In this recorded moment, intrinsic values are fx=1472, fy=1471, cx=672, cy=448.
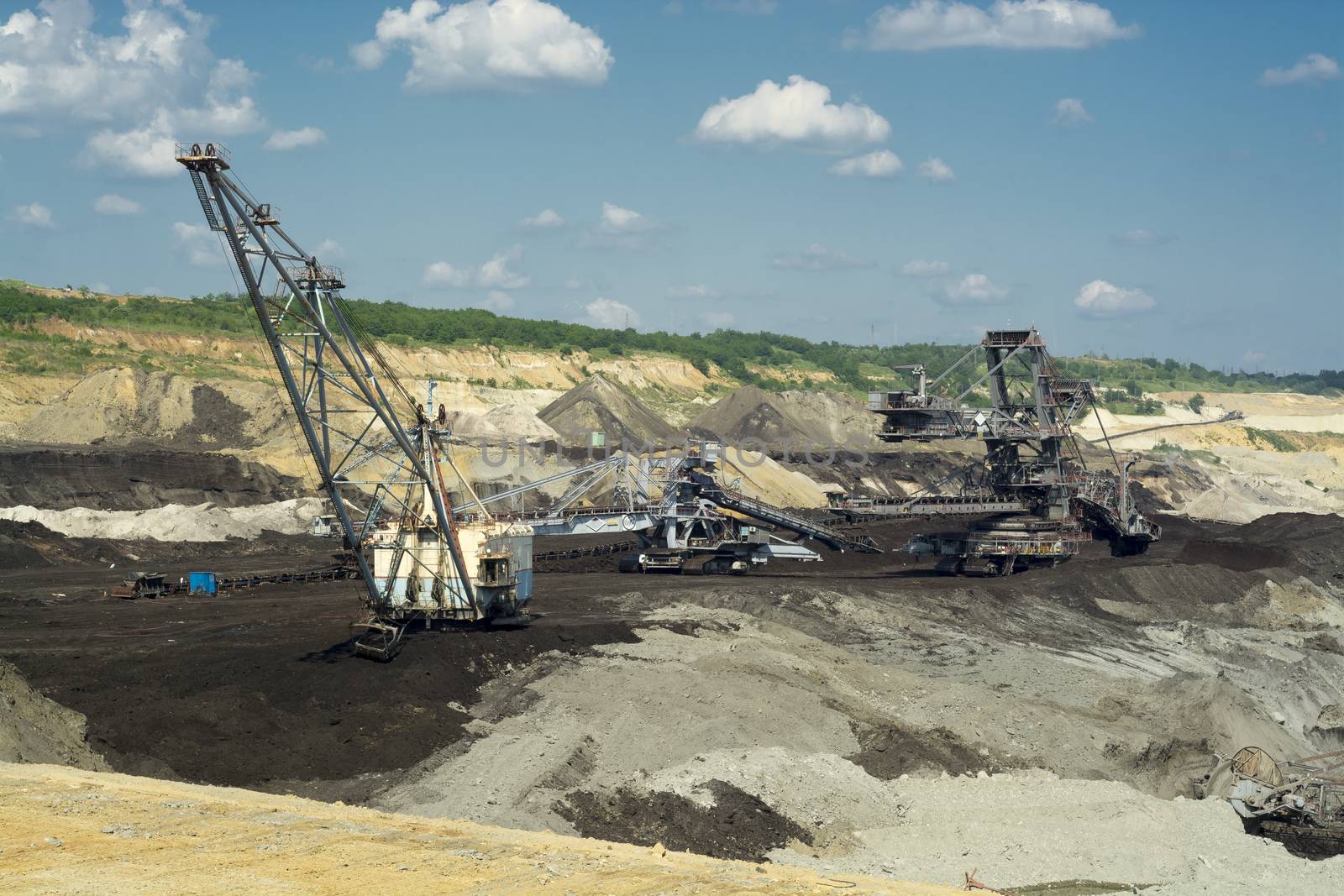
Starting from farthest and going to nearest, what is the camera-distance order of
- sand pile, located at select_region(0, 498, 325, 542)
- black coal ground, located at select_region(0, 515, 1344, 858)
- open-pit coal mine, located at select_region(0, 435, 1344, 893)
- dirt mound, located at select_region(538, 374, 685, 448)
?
dirt mound, located at select_region(538, 374, 685, 448) < sand pile, located at select_region(0, 498, 325, 542) < black coal ground, located at select_region(0, 515, 1344, 858) < open-pit coal mine, located at select_region(0, 435, 1344, 893)

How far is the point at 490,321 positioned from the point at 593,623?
144m

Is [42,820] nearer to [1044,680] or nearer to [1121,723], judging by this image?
[1121,723]

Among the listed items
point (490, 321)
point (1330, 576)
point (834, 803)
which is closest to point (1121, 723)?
point (834, 803)

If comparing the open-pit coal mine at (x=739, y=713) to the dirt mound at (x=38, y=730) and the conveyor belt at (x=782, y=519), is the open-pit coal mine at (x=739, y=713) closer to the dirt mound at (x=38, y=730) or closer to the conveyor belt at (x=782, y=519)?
the dirt mound at (x=38, y=730)

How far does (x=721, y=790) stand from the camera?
3406 cm

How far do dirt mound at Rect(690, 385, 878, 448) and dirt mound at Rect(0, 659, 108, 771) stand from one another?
104 meters

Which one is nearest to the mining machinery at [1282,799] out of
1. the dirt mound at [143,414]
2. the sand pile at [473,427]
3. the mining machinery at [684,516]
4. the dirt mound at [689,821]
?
the dirt mound at [689,821]

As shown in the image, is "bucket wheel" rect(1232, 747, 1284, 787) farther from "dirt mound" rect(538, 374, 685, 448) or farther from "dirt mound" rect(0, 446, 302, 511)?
"dirt mound" rect(538, 374, 685, 448)

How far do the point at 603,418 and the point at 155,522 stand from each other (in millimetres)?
57692

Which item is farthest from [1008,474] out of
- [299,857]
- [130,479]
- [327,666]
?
[299,857]

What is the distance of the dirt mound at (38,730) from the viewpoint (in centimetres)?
3131

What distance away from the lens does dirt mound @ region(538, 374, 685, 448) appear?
438 ft

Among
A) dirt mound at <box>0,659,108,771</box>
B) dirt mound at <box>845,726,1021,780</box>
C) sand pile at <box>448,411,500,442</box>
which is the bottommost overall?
dirt mound at <box>845,726,1021,780</box>

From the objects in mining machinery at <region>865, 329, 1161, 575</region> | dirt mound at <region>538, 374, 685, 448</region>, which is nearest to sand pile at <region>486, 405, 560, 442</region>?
dirt mound at <region>538, 374, 685, 448</region>
